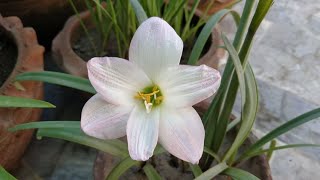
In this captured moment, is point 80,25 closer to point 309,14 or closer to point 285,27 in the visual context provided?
point 285,27

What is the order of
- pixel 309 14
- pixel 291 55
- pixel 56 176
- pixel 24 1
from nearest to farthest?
pixel 56 176
pixel 24 1
pixel 291 55
pixel 309 14

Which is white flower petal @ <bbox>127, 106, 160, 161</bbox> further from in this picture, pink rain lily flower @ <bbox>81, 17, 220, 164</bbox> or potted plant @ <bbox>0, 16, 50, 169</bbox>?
potted plant @ <bbox>0, 16, 50, 169</bbox>

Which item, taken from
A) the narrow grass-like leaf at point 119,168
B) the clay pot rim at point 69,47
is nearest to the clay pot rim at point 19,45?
the clay pot rim at point 69,47

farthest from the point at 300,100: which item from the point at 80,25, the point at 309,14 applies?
the point at 80,25

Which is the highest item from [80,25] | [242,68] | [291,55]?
[242,68]

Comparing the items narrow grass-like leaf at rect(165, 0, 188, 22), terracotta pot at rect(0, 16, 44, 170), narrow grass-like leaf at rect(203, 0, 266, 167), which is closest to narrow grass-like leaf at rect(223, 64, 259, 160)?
narrow grass-like leaf at rect(203, 0, 266, 167)

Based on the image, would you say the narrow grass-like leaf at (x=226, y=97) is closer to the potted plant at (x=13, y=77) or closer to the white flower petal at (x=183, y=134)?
the white flower petal at (x=183, y=134)
